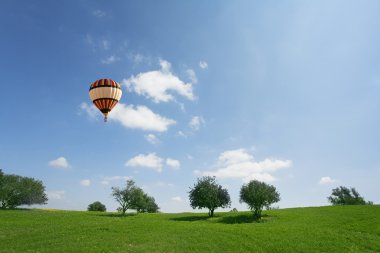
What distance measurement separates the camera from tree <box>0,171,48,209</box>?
→ 99.9 metres

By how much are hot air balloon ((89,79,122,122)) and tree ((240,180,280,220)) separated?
131 feet

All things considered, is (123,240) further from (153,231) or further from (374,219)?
(374,219)

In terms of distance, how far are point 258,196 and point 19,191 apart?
7662 cm

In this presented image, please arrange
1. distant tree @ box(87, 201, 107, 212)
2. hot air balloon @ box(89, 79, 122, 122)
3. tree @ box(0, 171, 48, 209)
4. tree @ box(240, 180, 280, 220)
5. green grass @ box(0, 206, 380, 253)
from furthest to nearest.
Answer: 1. distant tree @ box(87, 201, 107, 212)
2. tree @ box(0, 171, 48, 209)
3. tree @ box(240, 180, 280, 220)
4. hot air balloon @ box(89, 79, 122, 122)
5. green grass @ box(0, 206, 380, 253)

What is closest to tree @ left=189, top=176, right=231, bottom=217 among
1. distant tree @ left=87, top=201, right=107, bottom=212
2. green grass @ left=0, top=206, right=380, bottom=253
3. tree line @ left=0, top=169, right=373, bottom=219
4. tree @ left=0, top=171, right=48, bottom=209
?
tree line @ left=0, top=169, right=373, bottom=219

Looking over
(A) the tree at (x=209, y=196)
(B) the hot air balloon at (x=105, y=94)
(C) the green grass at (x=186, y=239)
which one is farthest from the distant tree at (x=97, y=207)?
(B) the hot air balloon at (x=105, y=94)

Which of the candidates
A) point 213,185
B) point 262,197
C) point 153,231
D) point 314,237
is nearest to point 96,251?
point 153,231

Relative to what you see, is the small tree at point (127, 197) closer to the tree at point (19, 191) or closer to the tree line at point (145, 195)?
the tree line at point (145, 195)

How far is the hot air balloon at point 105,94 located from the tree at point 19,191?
8080cm

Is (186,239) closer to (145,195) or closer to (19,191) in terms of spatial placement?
(145,195)

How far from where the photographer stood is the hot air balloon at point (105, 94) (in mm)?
34188

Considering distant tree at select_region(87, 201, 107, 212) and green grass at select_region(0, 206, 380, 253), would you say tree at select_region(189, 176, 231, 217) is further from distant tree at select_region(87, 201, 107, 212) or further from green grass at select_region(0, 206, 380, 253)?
distant tree at select_region(87, 201, 107, 212)

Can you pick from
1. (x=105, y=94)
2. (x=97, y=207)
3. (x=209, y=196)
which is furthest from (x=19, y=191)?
(x=105, y=94)

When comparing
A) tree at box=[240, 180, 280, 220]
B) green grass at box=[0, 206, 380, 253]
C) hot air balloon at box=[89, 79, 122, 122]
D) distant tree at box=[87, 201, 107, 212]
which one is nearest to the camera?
green grass at box=[0, 206, 380, 253]
